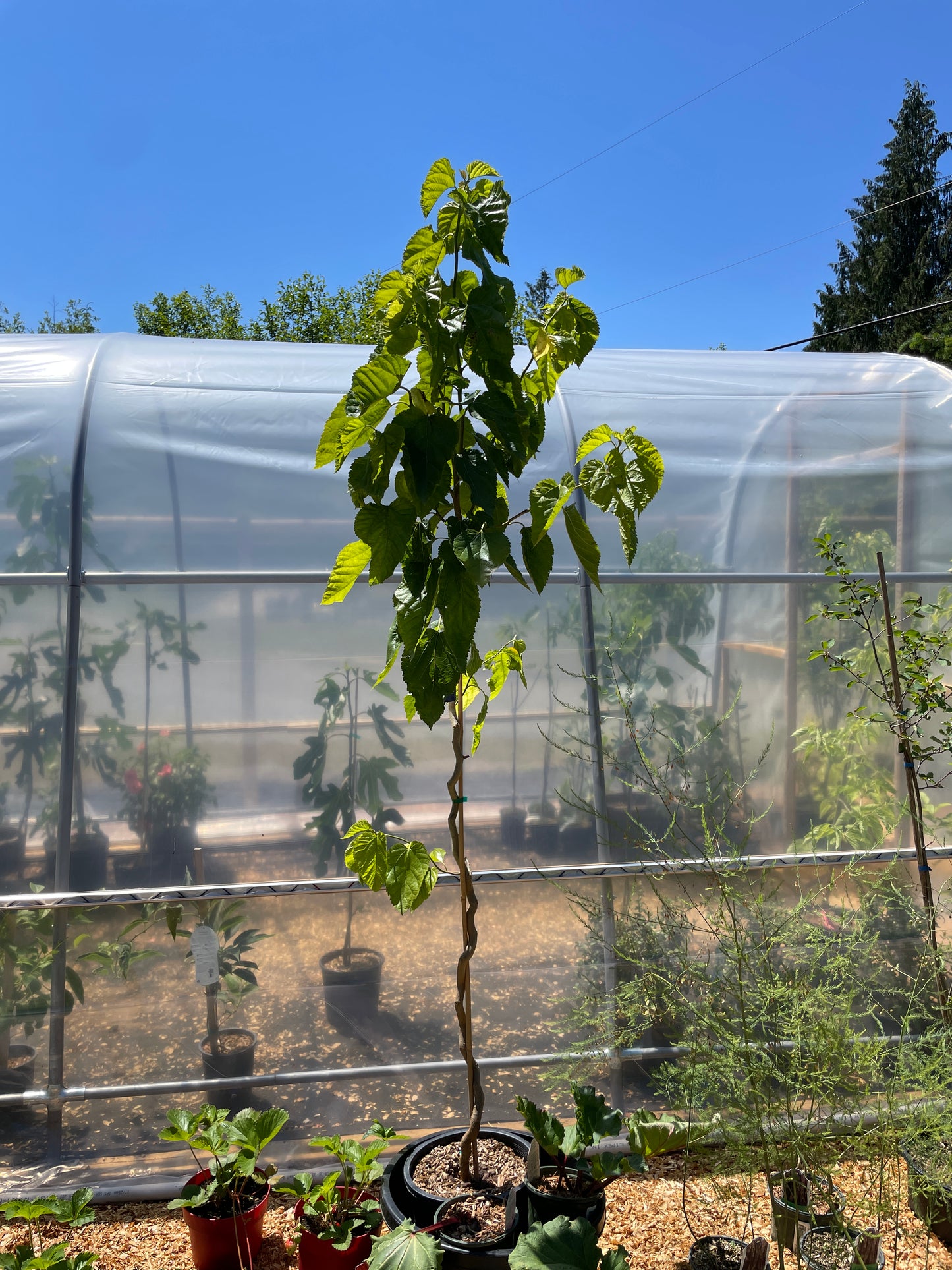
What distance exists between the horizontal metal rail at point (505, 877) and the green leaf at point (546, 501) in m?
1.33

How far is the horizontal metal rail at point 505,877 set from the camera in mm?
2953

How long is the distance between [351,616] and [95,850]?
46.9 inches

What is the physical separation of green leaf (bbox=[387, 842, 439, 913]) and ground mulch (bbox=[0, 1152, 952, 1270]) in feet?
4.21

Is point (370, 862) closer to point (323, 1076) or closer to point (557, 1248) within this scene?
point (557, 1248)

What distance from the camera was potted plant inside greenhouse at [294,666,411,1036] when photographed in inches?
124

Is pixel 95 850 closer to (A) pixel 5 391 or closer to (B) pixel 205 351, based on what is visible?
(A) pixel 5 391

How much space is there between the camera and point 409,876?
212cm

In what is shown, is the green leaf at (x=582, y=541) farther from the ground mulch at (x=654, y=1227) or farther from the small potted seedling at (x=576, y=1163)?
the ground mulch at (x=654, y=1227)

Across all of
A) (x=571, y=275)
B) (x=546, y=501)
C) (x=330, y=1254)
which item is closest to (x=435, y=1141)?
(x=330, y=1254)

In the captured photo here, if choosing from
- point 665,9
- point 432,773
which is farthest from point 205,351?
point 665,9

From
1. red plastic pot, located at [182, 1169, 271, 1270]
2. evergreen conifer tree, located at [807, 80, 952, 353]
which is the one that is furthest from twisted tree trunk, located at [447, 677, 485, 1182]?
evergreen conifer tree, located at [807, 80, 952, 353]

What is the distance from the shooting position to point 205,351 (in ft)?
11.6

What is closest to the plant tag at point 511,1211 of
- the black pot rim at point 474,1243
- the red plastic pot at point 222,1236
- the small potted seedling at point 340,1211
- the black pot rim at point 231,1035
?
the black pot rim at point 474,1243

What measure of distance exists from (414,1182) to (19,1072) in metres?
1.56
